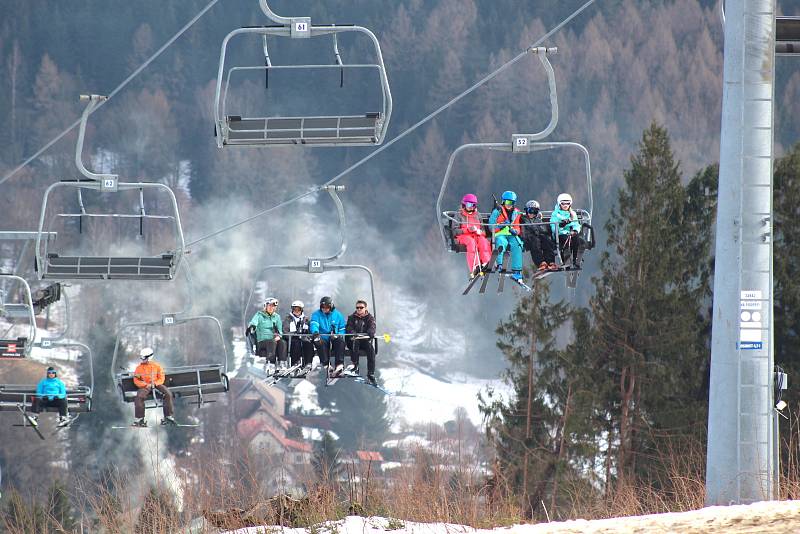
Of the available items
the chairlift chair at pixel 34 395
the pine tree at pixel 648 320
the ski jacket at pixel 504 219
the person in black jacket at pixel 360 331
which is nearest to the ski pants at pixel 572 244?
the ski jacket at pixel 504 219

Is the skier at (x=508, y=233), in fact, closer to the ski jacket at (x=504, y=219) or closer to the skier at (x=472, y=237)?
the ski jacket at (x=504, y=219)

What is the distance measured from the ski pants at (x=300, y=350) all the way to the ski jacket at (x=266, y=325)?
28 centimetres

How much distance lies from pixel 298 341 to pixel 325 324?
43cm

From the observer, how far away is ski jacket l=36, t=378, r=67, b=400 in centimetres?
2388

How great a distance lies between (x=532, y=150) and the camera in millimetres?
14570

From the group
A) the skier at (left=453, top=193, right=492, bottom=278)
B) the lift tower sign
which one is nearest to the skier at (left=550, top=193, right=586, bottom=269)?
the skier at (left=453, top=193, right=492, bottom=278)

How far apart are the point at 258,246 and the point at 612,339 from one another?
275ft

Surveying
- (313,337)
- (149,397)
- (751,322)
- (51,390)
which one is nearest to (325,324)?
(313,337)

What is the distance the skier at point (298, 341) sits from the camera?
19391 mm

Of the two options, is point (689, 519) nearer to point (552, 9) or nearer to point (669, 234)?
point (669, 234)

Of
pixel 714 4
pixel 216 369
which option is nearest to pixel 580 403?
pixel 216 369

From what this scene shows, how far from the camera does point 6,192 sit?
13738cm

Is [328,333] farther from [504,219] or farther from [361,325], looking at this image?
[504,219]

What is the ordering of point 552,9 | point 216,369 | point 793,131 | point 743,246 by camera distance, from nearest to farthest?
1. point 743,246
2. point 216,369
3. point 793,131
4. point 552,9
